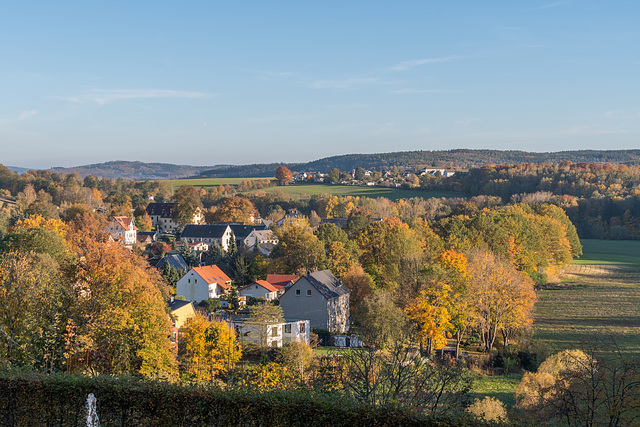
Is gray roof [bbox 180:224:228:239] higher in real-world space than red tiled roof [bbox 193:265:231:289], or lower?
higher

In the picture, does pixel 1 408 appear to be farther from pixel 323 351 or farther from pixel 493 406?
pixel 323 351

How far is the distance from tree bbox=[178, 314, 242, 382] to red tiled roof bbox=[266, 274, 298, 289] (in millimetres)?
A: 22742

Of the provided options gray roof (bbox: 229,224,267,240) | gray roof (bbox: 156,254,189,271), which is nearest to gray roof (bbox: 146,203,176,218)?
gray roof (bbox: 229,224,267,240)

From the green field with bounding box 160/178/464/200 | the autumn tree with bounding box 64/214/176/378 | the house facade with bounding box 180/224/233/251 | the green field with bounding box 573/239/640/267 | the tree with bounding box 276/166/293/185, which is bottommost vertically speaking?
the green field with bounding box 573/239/640/267

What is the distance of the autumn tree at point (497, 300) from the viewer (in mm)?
36938

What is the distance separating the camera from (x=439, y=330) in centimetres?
3441

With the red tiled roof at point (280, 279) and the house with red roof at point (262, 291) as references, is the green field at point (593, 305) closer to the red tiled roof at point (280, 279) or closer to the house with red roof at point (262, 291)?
the red tiled roof at point (280, 279)

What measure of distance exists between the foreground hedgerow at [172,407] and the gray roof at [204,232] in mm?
67951

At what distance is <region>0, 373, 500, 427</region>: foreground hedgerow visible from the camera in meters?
11.3

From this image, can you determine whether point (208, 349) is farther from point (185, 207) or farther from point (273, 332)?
point (185, 207)

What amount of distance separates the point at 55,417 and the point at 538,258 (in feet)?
181

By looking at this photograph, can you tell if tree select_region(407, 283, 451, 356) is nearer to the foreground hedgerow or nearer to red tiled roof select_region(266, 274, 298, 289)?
red tiled roof select_region(266, 274, 298, 289)

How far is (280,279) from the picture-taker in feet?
172

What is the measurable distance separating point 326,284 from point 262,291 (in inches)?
345
